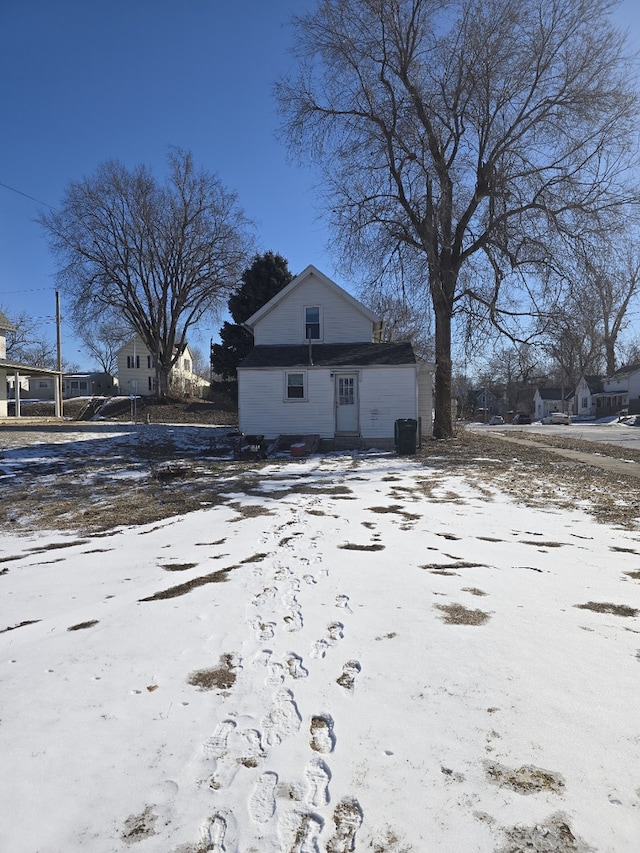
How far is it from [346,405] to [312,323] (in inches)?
142

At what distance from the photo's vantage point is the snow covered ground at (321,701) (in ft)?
6.41

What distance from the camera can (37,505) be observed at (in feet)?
29.2

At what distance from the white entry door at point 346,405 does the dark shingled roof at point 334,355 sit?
0.78 meters

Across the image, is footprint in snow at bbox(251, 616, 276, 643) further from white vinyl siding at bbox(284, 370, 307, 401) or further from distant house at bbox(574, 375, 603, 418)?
distant house at bbox(574, 375, 603, 418)

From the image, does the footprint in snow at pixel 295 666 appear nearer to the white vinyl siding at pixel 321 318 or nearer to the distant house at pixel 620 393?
the white vinyl siding at pixel 321 318

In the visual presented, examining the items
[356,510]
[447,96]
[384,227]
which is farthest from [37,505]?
[447,96]

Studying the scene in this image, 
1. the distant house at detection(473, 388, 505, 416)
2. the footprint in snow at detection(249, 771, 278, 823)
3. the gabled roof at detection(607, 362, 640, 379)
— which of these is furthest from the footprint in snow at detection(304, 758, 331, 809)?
the distant house at detection(473, 388, 505, 416)

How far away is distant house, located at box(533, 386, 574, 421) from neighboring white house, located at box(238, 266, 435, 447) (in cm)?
7012

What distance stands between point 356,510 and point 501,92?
16.9 meters

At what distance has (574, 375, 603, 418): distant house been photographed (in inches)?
2601

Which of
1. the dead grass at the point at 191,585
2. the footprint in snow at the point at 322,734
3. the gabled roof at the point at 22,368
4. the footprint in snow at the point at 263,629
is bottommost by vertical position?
the footprint in snow at the point at 322,734

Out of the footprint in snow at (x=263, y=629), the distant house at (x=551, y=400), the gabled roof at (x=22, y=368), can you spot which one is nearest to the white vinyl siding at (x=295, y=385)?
the footprint in snow at (x=263, y=629)

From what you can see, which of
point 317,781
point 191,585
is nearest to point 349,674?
point 317,781

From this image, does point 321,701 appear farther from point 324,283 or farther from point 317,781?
point 324,283
